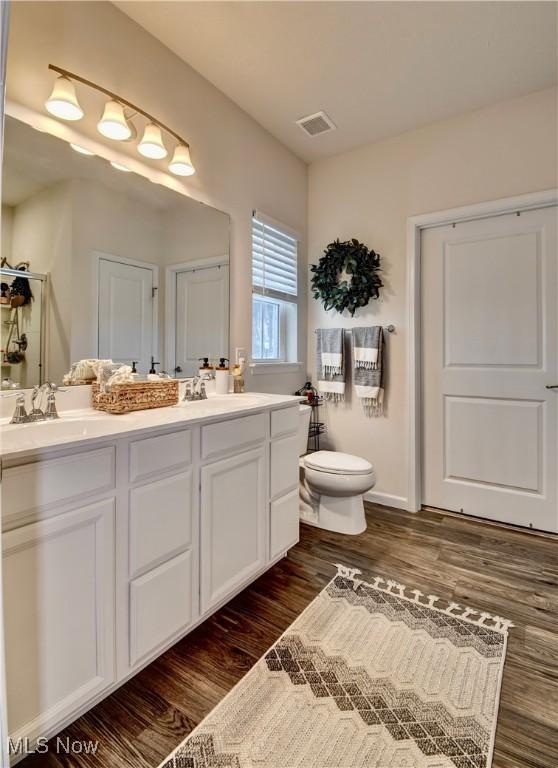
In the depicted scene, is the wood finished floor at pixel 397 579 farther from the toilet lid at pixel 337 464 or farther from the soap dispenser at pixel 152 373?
the soap dispenser at pixel 152 373

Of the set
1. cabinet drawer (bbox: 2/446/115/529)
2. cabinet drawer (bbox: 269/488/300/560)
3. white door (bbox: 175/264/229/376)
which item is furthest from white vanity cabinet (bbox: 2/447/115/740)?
white door (bbox: 175/264/229/376)

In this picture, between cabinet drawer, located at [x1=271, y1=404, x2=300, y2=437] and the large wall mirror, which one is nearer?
the large wall mirror

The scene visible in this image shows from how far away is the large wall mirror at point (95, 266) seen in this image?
57.1 inches

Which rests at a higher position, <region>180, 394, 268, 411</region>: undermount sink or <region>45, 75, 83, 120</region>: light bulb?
<region>45, 75, 83, 120</region>: light bulb

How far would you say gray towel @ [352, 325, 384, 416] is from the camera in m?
2.82

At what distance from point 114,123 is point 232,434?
1.45 metres

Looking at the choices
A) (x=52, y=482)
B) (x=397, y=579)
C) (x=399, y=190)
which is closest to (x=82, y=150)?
(x=52, y=482)

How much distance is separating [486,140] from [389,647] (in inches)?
115

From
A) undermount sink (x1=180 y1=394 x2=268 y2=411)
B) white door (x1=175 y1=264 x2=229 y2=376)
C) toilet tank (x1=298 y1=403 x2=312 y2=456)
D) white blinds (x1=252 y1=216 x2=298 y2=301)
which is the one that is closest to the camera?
undermount sink (x1=180 y1=394 x2=268 y2=411)

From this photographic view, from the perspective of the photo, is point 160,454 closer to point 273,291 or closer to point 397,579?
point 397,579

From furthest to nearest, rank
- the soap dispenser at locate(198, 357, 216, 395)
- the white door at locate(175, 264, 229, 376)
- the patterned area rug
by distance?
the soap dispenser at locate(198, 357, 216, 395) → the white door at locate(175, 264, 229, 376) → the patterned area rug

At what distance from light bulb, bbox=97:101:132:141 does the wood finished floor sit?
2159mm

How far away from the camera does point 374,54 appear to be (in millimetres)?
2057

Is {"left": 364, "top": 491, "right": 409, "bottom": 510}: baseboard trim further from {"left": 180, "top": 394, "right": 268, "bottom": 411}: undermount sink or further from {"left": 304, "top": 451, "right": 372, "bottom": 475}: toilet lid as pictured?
{"left": 180, "top": 394, "right": 268, "bottom": 411}: undermount sink
